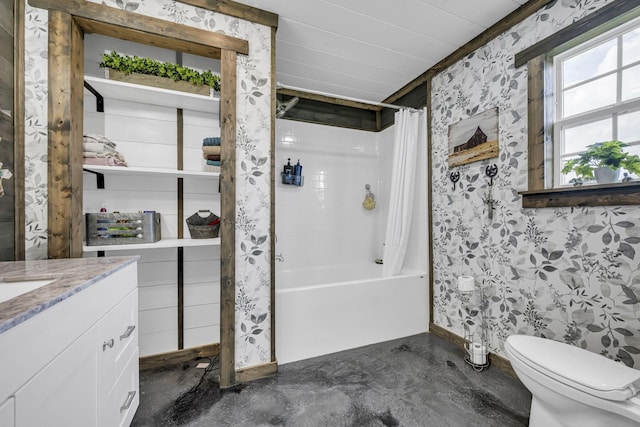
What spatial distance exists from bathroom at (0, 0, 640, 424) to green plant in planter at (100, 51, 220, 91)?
25 cm

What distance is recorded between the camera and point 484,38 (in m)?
2.04

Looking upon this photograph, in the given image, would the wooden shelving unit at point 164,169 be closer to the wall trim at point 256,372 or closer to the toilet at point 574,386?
the wall trim at point 256,372

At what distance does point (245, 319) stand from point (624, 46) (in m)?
2.70

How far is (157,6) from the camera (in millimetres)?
1646

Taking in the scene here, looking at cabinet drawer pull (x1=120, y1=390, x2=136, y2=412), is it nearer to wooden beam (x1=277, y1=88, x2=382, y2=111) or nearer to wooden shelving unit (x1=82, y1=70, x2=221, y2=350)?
wooden shelving unit (x1=82, y1=70, x2=221, y2=350)

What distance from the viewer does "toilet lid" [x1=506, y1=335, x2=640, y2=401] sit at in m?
1.04

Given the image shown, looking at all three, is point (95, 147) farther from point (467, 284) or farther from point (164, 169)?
point (467, 284)

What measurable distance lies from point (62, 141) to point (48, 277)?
852 mm

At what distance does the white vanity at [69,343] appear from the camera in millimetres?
629

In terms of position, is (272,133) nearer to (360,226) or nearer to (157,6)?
(157,6)

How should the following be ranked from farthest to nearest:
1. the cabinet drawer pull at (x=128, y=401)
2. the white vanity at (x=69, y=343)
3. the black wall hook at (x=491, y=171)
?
A: the black wall hook at (x=491, y=171), the cabinet drawer pull at (x=128, y=401), the white vanity at (x=69, y=343)

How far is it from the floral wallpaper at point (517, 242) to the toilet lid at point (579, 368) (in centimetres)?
31

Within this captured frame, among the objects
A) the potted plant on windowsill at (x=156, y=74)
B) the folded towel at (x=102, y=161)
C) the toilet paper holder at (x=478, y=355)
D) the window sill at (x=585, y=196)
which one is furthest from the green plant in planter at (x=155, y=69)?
the toilet paper holder at (x=478, y=355)

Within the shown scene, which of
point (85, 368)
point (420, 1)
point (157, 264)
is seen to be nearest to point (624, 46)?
point (420, 1)
